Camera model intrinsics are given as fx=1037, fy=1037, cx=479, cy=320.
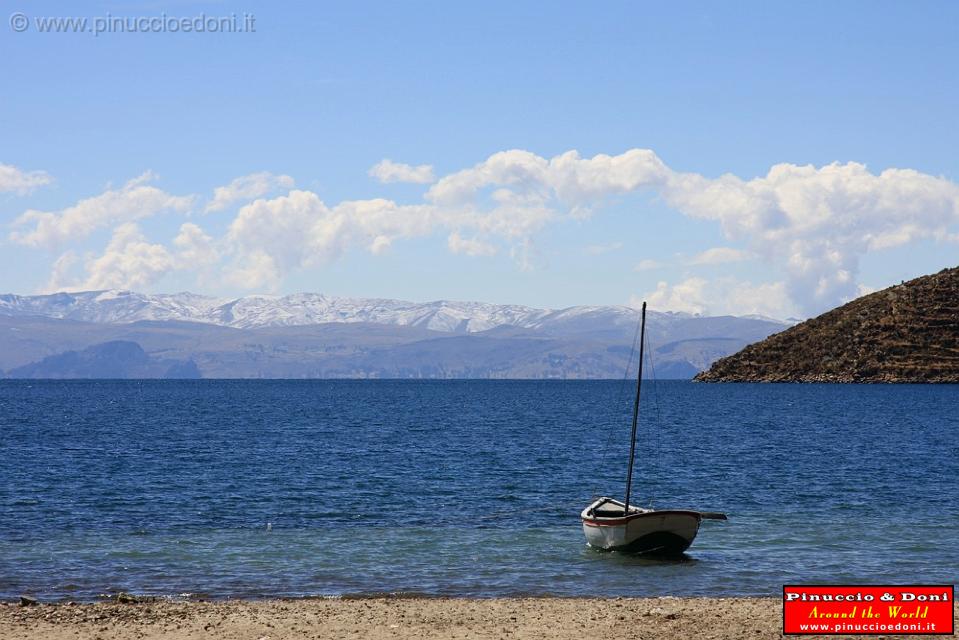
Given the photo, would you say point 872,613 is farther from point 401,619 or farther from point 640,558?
point 640,558

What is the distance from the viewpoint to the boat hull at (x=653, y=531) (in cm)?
3825

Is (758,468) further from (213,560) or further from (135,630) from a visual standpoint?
(135,630)

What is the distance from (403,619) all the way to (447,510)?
23989mm

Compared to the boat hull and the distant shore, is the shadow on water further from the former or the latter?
the distant shore

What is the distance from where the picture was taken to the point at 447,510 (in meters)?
51.3

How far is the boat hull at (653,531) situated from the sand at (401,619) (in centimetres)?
808

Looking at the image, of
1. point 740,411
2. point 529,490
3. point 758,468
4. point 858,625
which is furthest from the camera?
point 740,411

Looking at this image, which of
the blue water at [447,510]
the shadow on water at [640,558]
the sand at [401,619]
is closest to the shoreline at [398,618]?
the sand at [401,619]

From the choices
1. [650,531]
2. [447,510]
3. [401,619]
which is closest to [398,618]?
[401,619]

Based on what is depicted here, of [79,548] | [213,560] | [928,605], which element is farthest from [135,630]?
[928,605]

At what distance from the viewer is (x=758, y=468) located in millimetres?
72250

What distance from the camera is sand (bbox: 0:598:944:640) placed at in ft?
84.0

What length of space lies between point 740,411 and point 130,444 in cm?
9761

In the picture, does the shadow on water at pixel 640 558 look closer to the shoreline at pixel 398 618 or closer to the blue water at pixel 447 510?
the blue water at pixel 447 510
